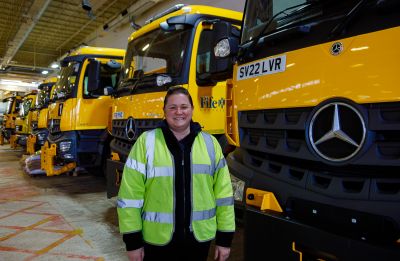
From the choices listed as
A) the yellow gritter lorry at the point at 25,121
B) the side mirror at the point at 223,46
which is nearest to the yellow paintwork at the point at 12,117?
the yellow gritter lorry at the point at 25,121

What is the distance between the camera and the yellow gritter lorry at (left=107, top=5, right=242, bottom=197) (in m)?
3.54

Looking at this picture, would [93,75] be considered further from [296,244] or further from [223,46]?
[296,244]

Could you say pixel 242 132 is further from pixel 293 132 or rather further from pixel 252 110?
pixel 293 132

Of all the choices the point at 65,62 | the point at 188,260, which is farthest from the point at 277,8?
the point at 65,62

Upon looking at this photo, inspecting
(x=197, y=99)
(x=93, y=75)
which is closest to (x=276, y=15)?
(x=197, y=99)

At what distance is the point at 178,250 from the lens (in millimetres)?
1932

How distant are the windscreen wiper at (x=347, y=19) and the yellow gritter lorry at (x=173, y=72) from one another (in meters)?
1.28

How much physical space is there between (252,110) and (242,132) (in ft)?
0.72

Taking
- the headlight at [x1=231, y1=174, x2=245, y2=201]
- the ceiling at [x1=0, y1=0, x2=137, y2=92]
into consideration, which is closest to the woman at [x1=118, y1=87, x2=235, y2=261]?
the headlight at [x1=231, y1=174, x2=245, y2=201]

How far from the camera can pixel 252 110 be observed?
2.33 m

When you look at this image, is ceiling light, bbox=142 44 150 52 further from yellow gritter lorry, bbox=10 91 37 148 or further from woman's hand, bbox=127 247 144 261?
yellow gritter lorry, bbox=10 91 37 148

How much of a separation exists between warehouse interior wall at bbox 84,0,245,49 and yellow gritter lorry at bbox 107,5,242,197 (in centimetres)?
392

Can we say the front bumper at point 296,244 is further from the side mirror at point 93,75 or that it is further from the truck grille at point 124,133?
the side mirror at point 93,75

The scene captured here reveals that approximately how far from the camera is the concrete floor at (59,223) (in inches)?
138
